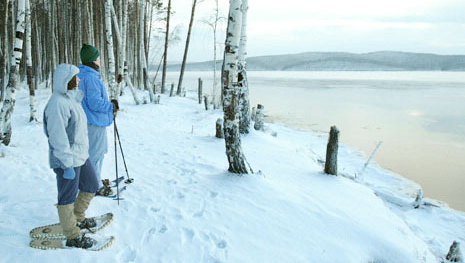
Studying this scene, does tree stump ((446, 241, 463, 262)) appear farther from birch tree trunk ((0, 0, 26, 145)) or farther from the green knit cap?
birch tree trunk ((0, 0, 26, 145))

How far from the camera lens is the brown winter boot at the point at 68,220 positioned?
293cm

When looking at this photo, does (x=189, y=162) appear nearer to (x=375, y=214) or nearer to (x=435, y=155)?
(x=375, y=214)

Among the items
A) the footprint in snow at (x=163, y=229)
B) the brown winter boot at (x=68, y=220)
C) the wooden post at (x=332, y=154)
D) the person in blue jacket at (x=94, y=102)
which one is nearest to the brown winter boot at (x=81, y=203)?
the brown winter boot at (x=68, y=220)

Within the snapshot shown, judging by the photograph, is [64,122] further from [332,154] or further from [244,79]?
[244,79]

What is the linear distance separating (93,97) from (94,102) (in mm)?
61

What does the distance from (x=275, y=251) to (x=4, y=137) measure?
6.46m

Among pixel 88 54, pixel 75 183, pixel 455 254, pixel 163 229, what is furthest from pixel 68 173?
pixel 455 254

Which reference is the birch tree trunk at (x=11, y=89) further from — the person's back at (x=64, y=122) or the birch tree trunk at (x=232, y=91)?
the person's back at (x=64, y=122)

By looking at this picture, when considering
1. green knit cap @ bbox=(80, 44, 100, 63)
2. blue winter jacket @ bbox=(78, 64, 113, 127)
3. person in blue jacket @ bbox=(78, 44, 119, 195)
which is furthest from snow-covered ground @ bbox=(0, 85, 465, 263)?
green knit cap @ bbox=(80, 44, 100, 63)

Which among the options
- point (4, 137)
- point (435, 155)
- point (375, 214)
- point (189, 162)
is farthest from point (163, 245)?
point (435, 155)

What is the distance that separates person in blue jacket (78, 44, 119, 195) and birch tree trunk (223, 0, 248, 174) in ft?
6.89

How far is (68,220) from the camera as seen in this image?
2984 millimetres

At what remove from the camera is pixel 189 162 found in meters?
6.46

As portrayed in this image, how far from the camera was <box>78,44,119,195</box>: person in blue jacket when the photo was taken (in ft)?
11.9
